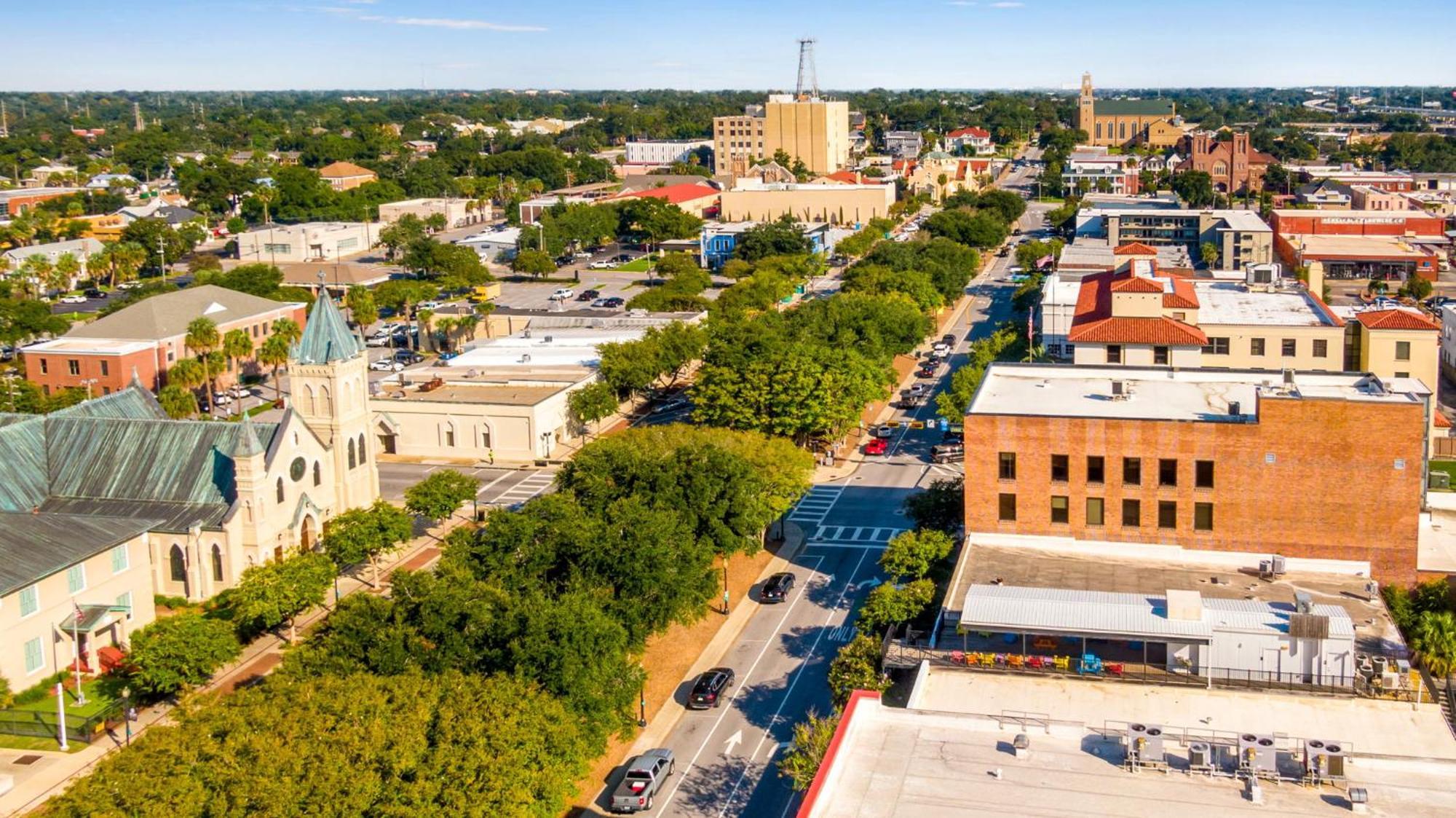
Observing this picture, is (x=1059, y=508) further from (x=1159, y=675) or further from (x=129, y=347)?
(x=129, y=347)

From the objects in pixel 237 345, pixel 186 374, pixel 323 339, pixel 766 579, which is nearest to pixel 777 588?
pixel 766 579

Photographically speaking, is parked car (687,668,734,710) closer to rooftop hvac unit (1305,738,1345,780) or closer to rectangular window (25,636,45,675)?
rooftop hvac unit (1305,738,1345,780)

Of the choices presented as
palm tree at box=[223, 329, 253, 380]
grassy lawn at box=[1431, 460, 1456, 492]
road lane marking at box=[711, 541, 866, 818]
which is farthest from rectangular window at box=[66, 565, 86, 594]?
grassy lawn at box=[1431, 460, 1456, 492]

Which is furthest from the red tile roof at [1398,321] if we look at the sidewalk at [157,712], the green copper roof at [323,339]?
the green copper roof at [323,339]

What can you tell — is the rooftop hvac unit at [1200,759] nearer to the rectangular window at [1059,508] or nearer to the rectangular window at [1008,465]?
the rectangular window at [1059,508]

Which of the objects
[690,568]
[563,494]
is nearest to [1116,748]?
[690,568]

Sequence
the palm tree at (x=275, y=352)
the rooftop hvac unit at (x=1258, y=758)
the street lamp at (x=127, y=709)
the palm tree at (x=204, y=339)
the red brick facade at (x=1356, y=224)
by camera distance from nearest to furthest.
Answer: the rooftop hvac unit at (x=1258, y=758) < the street lamp at (x=127, y=709) < the palm tree at (x=204, y=339) < the palm tree at (x=275, y=352) < the red brick facade at (x=1356, y=224)

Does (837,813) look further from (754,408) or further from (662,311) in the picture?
(662,311)
